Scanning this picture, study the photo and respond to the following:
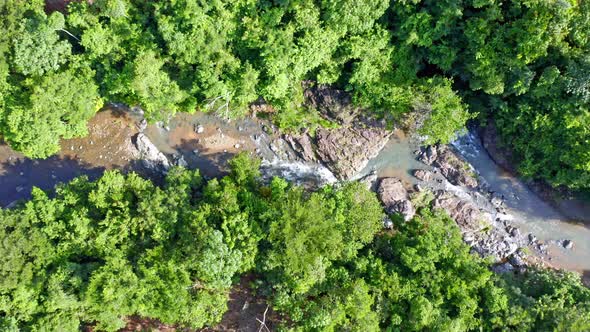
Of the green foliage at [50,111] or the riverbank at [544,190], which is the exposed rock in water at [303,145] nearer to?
the riverbank at [544,190]

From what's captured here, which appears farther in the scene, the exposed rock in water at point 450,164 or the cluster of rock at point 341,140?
the exposed rock in water at point 450,164

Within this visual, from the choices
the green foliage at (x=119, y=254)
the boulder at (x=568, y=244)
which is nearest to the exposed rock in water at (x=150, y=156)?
the green foliage at (x=119, y=254)

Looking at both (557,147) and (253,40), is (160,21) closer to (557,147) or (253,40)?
(253,40)

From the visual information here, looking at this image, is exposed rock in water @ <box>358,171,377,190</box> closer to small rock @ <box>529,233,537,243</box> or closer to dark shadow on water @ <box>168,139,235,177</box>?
dark shadow on water @ <box>168,139,235,177</box>

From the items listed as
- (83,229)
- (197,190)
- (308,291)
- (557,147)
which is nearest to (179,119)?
(197,190)

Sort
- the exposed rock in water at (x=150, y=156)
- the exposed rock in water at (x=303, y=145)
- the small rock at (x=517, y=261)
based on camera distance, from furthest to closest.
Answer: the exposed rock in water at (x=303, y=145)
the exposed rock in water at (x=150, y=156)
the small rock at (x=517, y=261)

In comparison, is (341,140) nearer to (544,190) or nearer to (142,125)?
(142,125)

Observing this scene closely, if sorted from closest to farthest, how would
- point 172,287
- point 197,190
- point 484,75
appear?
point 172,287 < point 484,75 < point 197,190
